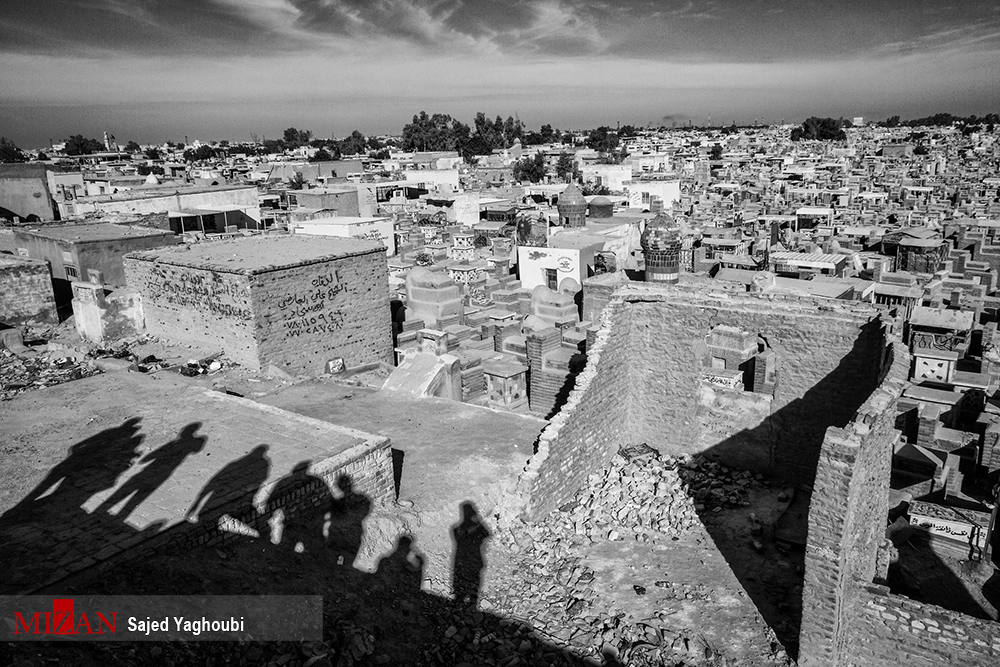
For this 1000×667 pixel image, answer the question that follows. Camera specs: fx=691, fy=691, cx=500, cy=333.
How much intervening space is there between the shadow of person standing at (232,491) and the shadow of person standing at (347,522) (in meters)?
0.80

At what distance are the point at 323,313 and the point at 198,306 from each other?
2469mm

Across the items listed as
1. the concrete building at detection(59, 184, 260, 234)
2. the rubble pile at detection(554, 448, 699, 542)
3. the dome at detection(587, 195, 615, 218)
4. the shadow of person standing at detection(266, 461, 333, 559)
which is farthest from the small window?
the shadow of person standing at detection(266, 461, 333, 559)

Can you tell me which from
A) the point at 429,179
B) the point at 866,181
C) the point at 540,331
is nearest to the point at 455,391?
the point at 540,331

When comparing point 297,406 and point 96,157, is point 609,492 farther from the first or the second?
point 96,157

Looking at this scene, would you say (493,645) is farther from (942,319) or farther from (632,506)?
(942,319)

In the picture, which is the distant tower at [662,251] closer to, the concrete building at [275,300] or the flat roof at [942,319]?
the concrete building at [275,300]

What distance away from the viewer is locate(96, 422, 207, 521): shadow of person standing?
649 centimetres

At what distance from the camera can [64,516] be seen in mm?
6285

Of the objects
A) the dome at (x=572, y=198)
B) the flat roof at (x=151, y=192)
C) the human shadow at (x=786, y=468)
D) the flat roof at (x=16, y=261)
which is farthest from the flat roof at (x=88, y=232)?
the dome at (x=572, y=198)

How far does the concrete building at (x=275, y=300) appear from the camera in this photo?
13.2 m

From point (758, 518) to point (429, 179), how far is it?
52.1m

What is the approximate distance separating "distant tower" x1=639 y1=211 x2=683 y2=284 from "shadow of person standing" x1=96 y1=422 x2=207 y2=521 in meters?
10.8

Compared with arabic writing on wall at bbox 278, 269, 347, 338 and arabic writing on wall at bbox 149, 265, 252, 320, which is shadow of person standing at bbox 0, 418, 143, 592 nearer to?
arabic writing on wall at bbox 149, 265, 252, 320

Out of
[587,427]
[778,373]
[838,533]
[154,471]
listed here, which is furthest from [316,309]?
[838,533]
